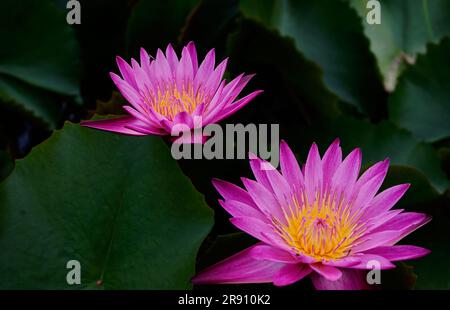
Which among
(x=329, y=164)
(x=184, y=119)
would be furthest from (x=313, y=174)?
(x=184, y=119)

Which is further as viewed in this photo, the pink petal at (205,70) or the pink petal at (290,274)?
the pink petal at (205,70)

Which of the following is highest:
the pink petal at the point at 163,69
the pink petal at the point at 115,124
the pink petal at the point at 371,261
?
the pink petal at the point at 163,69

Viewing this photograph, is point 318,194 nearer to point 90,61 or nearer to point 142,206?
point 142,206

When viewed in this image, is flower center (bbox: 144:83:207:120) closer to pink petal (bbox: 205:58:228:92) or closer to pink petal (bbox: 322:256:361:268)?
pink petal (bbox: 205:58:228:92)

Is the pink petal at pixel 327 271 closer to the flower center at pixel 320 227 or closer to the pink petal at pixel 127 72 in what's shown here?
the flower center at pixel 320 227

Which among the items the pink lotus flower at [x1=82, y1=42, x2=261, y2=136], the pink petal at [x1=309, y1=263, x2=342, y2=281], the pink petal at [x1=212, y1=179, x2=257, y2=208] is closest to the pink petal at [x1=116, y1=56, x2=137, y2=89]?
the pink lotus flower at [x1=82, y1=42, x2=261, y2=136]

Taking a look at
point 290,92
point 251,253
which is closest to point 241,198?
point 251,253

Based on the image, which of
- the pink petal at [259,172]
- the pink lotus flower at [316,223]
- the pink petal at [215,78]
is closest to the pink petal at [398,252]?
the pink lotus flower at [316,223]
